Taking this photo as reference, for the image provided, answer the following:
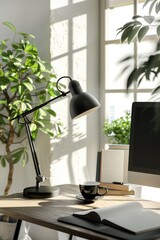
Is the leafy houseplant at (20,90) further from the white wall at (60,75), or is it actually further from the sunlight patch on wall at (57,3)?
the sunlight patch on wall at (57,3)

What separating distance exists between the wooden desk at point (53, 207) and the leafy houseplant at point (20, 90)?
0.85m

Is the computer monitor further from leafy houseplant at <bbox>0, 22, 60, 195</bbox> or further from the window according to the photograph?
the window

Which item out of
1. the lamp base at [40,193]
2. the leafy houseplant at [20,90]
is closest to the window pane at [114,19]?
the leafy houseplant at [20,90]

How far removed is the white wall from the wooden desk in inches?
36.0

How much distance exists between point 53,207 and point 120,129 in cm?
123

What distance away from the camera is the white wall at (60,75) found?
317cm

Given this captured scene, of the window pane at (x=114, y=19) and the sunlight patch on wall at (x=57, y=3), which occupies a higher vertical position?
the sunlight patch on wall at (x=57, y=3)

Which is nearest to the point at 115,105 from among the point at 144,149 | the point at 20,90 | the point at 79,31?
the point at 79,31

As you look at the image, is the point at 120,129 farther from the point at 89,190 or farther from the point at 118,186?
the point at 89,190

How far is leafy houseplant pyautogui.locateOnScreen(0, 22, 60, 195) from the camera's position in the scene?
2.96 meters

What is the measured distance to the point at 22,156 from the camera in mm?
3283

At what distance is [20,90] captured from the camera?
293 centimetres

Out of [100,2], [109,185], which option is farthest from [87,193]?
[100,2]

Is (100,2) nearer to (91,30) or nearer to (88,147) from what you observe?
(91,30)
